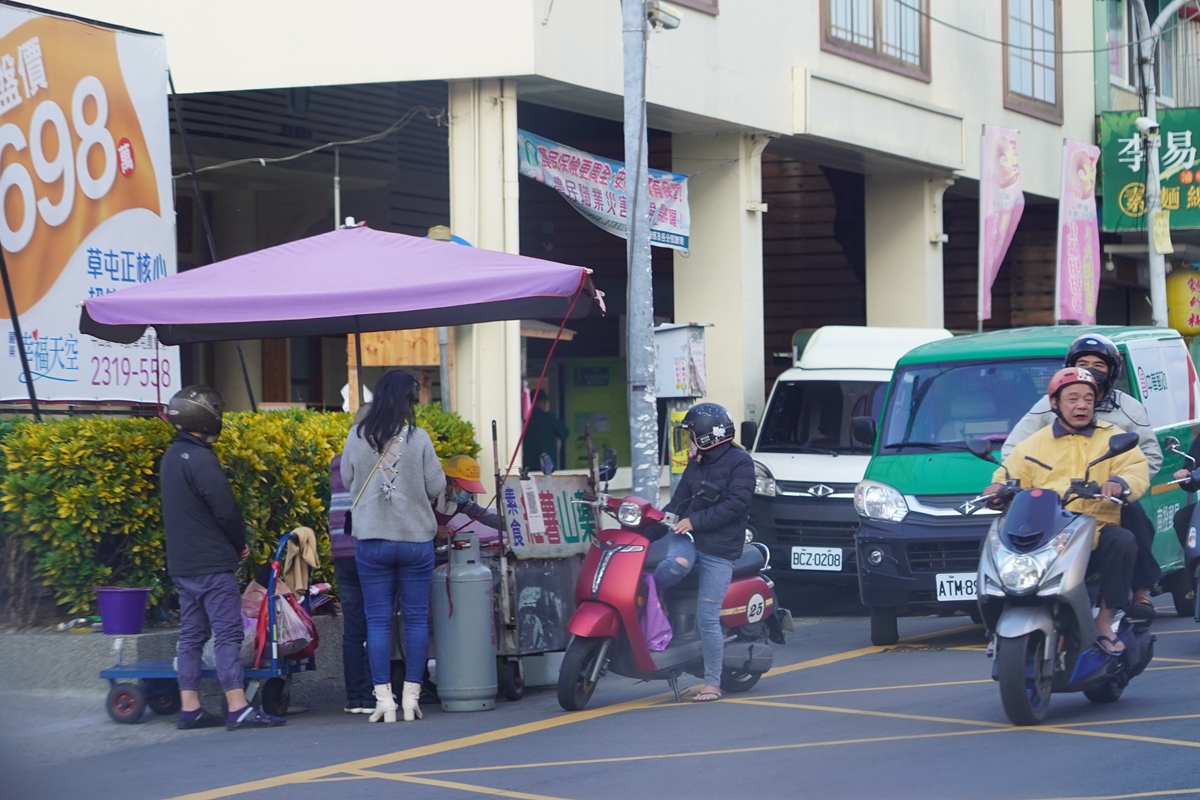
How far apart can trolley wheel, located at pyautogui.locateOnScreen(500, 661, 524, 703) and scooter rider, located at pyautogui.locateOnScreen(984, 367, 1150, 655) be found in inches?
120

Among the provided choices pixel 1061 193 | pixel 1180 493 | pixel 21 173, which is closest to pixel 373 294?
pixel 21 173

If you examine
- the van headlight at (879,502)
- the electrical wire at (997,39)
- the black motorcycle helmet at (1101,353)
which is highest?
the electrical wire at (997,39)

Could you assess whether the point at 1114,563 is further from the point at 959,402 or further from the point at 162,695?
the point at 162,695

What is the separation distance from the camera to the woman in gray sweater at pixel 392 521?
8445 millimetres

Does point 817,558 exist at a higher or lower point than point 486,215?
lower

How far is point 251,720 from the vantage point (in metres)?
8.48

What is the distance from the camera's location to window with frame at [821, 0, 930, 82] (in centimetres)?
1731

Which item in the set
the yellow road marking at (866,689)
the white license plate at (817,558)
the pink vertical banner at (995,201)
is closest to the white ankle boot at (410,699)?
the yellow road marking at (866,689)

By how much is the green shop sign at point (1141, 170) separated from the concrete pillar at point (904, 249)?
186 inches

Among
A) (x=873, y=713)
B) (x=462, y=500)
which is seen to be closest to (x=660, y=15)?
(x=462, y=500)

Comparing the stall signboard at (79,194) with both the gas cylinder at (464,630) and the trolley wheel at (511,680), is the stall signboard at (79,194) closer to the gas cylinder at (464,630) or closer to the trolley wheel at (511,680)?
the gas cylinder at (464,630)

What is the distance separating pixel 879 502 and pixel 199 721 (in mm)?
4772

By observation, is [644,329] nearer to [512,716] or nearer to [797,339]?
[512,716]

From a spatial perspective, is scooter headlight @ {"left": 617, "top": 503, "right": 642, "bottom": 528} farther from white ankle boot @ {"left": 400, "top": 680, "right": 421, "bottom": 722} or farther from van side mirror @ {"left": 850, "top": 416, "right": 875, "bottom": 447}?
van side mirror @ {"left": 850, "top": 416, "right": 875, "bottom": 447}
